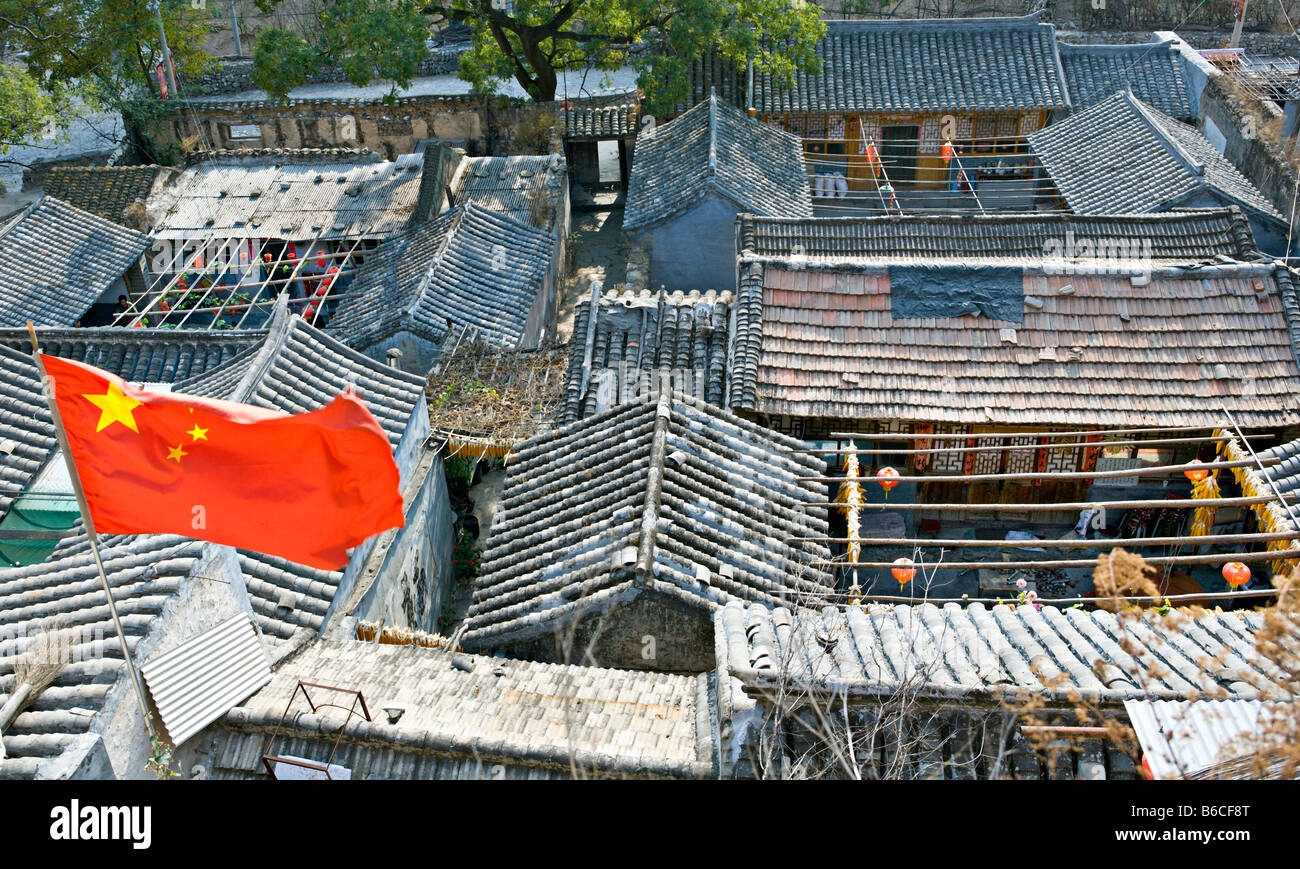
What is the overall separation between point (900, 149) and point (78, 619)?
25365 millimetres

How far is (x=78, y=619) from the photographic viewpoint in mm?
9406

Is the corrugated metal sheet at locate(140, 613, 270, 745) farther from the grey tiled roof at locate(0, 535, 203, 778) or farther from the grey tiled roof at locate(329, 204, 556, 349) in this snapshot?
the grey tiled roof at locate(329, 204, 556, 349)

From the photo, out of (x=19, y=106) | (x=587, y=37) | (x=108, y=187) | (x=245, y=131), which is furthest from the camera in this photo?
(x=245, y=131)

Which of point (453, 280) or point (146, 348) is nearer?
point (146, 348)

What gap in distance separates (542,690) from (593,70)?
34.0m

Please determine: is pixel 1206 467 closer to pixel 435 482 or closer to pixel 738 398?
pixel 738 398

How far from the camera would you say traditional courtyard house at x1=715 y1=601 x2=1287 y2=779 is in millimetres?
7980

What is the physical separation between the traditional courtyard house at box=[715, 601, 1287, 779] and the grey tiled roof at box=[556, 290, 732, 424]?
22.9ft

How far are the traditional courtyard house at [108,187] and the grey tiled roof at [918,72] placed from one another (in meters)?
14.7

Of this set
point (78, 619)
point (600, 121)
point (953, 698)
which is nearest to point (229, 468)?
point (78, 619)

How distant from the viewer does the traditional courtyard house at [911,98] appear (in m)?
28.3

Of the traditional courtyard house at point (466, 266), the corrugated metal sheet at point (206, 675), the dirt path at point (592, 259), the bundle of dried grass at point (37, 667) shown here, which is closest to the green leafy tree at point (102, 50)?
the traditional courtyard house at point (466, 266)

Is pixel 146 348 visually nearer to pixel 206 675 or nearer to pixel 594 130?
pixel 206 675

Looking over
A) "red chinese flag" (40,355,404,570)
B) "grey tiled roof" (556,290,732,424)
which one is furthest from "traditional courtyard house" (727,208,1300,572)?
"red chinese flag" (40,355,404,570)
